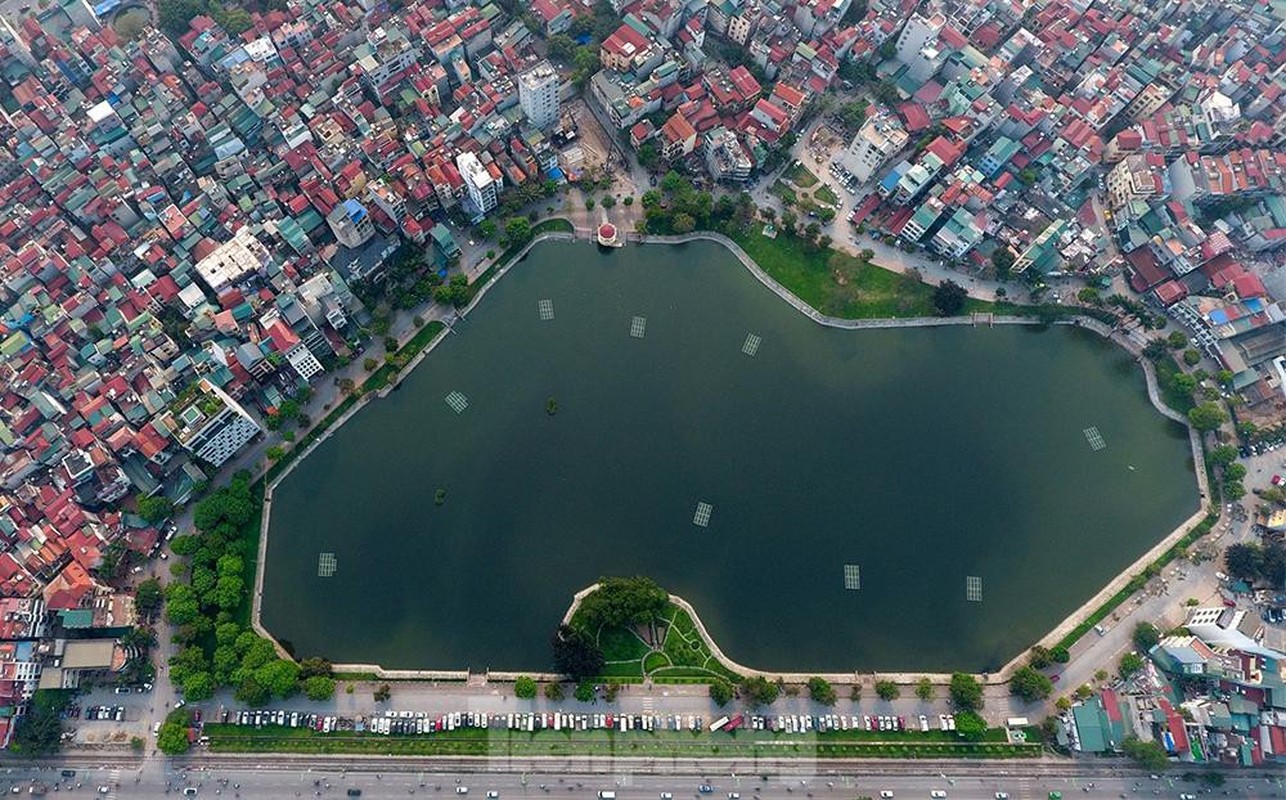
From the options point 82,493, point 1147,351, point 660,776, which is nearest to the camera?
point 660,776

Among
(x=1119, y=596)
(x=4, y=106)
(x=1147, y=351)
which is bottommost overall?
(x=1119, y=596)

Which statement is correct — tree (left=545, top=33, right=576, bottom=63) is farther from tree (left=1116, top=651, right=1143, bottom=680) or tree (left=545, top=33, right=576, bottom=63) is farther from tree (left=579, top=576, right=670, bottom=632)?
tree (left=1116, top=651, right=1143, bottom=680)

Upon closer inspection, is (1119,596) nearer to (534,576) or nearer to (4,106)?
(534,576)

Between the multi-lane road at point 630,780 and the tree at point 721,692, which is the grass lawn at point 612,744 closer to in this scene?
the multi-lane road at point 630,780

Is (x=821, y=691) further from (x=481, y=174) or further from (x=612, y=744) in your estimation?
(x=481, y=174)

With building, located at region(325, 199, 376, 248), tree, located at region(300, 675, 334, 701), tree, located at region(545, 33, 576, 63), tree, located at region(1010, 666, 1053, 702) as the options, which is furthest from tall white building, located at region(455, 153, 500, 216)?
tree, located at region(1010, 666, 1053, 702)

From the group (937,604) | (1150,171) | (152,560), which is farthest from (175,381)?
(1150,171)

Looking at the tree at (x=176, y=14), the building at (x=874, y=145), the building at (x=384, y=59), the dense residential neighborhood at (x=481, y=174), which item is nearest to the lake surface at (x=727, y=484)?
the dense residential neighborhood at (x=481, y=174)

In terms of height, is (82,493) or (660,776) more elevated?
(82,493)
